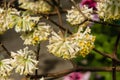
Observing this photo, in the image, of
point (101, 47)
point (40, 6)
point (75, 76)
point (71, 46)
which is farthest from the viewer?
point (101, 47)

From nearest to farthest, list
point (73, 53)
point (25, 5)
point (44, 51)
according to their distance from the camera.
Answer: point (73, 53)
point (25, 5)
point (44, 51)

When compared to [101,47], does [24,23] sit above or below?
above

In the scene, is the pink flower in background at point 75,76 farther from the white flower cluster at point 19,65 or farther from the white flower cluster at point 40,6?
the white flower cluster at point 19,65

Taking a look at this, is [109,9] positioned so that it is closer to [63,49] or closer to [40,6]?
[63,49]

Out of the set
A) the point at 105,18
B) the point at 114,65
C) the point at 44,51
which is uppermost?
the point at 105,18

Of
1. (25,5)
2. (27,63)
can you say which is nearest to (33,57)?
(27,63)

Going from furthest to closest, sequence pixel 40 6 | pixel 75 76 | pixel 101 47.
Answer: pixel 101 47 < pixel 75 76 < pixel 40 6

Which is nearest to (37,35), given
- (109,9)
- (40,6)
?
(109,9)

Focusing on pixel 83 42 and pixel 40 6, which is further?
pixel 40 6

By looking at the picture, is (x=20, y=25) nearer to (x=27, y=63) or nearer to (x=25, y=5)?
(x=27, y=63)
